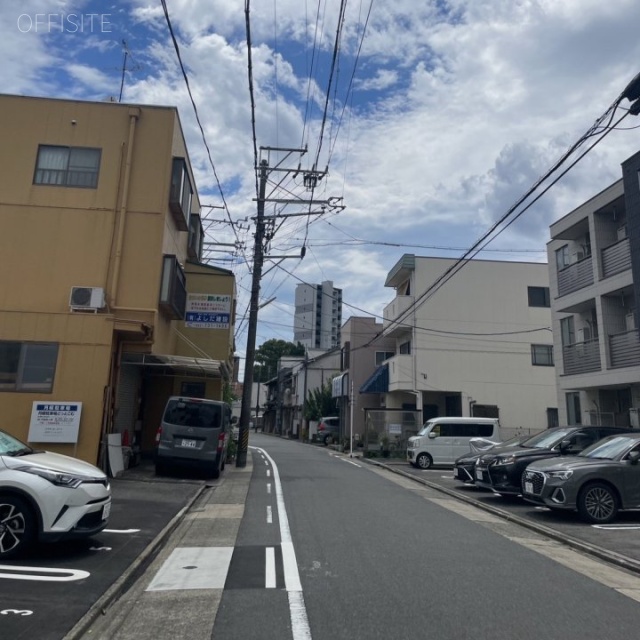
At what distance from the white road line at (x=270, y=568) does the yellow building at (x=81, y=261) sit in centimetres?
782

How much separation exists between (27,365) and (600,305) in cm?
1740

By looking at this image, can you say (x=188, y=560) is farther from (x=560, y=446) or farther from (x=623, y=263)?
(x=623, y=263)

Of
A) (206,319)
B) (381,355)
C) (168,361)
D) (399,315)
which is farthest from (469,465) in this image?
(381,355)

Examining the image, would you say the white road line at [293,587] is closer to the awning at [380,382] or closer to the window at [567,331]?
the window at [567,331]

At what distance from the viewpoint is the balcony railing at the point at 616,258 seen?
19.2 m

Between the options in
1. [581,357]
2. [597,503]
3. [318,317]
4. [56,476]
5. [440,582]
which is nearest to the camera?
[440,582]

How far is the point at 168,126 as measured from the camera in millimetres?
16703

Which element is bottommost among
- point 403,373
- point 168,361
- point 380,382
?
point 168,361

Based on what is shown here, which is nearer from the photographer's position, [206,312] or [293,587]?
[293,587]

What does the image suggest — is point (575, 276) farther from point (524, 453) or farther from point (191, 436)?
point (191, 436)

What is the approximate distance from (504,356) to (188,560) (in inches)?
1141

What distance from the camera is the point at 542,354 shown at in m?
34.5

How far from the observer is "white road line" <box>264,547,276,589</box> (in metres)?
6.36

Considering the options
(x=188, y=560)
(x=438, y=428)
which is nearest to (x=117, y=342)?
(x=188, y=560)
